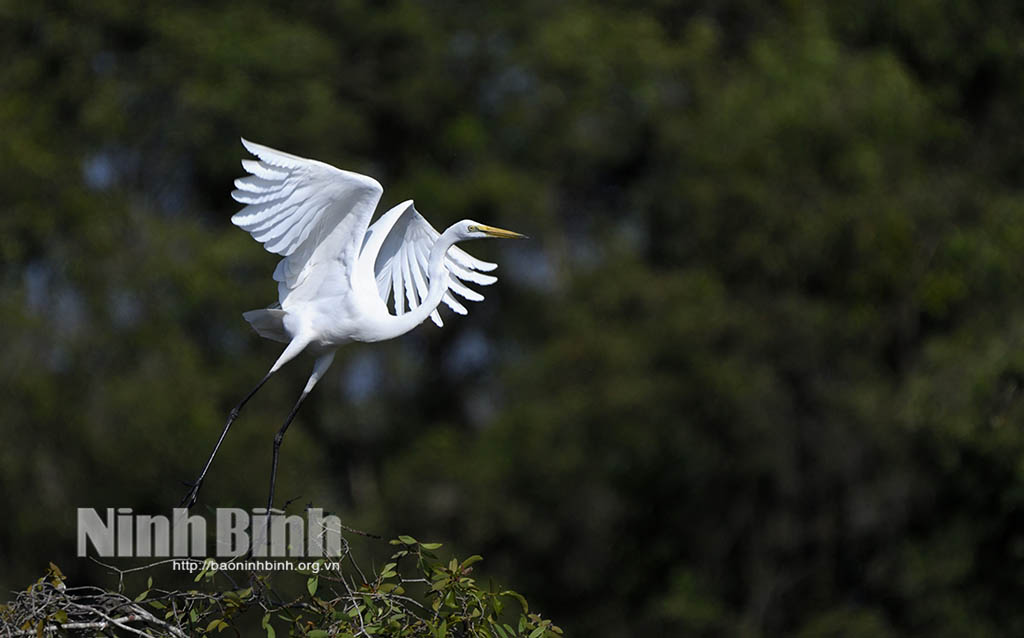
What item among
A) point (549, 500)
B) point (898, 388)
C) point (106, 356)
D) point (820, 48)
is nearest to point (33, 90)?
point (106, 356)

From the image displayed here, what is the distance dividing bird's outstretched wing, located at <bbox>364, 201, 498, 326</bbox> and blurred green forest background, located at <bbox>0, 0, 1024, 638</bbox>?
20.6ft

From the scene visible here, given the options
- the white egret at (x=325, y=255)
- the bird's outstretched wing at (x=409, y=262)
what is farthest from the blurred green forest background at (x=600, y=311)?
the white egret at (x=325, y=255)

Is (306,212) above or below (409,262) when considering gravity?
above

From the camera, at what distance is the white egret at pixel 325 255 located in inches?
240

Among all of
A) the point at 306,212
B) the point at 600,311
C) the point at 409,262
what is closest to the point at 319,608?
the point at 306,212

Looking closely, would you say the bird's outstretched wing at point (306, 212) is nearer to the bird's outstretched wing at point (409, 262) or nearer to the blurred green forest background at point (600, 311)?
the bird's outstretched wing at point (409, 262)

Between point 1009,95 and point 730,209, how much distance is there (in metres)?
3.25

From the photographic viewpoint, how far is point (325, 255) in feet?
21.1

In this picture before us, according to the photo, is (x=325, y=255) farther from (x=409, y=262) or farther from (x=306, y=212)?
(x=409, y=262)

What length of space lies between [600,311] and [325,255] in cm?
1027

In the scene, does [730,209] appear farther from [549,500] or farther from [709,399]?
[549,500]

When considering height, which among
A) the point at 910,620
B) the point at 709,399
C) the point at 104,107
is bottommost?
the point at 910,620

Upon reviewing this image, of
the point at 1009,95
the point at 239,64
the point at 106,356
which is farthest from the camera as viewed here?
the point at 239,64

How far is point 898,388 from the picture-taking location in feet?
48.6
